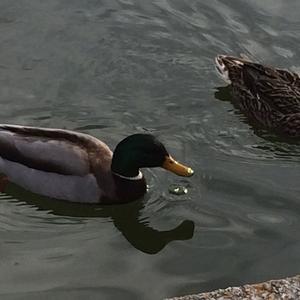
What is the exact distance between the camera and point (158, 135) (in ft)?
26.9

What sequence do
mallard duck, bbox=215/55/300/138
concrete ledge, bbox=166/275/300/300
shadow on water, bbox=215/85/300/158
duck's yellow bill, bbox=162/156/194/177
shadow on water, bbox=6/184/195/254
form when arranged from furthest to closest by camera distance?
mallard duck, bbox=215/55/300/138 → shadow on water, bbox=215/85/300/158 → duck's yellow bill, bbox=162/156/194/177 → shadow on water, bbox=6/184/195/254 → concrete ledge, bbox=166/275/300/300

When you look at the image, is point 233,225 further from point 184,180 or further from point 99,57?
point 99,57

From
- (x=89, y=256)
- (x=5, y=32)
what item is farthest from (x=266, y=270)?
(x=5, y=32)

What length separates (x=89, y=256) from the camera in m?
6.57

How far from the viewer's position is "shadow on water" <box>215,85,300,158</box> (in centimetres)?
836

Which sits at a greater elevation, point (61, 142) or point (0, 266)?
point (61, 142)

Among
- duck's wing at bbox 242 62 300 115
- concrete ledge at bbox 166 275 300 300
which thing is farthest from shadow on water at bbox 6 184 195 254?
concrete ledge at bbox 166 275 300 300

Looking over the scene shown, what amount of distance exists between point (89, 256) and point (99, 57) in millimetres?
3181

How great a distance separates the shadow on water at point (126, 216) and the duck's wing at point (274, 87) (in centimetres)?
210

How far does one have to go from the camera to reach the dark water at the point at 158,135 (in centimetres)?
643

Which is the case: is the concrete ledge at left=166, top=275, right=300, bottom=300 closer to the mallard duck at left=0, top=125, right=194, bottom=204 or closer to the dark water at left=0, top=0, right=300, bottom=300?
the dark water at left=0, top=0, right=300, bottom=300

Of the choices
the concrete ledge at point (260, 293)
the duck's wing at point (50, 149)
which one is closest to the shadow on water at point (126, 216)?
the duck's wing at point (50, 149)

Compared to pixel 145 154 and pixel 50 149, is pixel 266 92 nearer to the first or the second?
pixel 145 154

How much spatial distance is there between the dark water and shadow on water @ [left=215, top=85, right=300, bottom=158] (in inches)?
1.0
